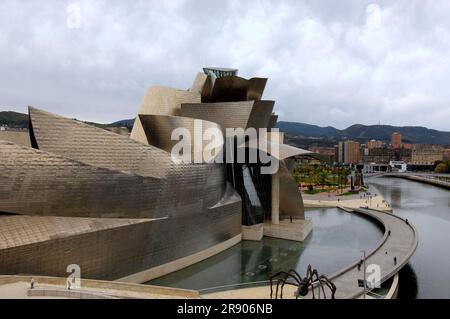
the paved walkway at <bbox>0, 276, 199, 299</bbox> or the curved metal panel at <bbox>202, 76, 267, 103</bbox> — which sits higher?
the curved metal panel at <bbox>202, 76, 267, 103</bbox>

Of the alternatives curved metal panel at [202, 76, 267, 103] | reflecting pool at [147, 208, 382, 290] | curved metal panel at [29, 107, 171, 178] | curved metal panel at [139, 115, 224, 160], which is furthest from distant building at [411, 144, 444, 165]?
curved metal panel at [29, 107, 171, 178]

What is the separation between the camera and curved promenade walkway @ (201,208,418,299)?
16.4 metres

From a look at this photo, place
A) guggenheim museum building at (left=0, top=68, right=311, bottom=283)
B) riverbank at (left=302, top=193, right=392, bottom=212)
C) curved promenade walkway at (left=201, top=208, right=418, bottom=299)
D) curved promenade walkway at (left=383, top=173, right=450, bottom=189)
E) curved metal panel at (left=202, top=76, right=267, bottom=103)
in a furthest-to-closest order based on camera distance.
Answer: curved promenade walkway at (left=383, top=173, right=450, bottom=189) < riverbank at (left=302, top=193, right=392, bottom=212) < curved metal panel at (left=202, top=76, right=267, bottom=103) < curved promenade walkway at (left=201, top=208, right=418, bottom=299) < guggenheim museum building at (left=0, top=68, right=311, bottom=283)

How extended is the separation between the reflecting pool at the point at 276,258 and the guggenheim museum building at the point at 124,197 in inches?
33.7

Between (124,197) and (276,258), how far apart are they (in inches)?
428

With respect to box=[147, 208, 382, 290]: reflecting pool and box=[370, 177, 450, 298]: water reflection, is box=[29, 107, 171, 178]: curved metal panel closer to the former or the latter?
box=[147, 208, 382, 290]: reflecting pool

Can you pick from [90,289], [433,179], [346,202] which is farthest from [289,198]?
[433,179]

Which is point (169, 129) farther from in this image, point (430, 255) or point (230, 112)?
point (430, 255)

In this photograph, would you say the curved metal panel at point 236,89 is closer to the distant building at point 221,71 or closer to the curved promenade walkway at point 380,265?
the distant building at point 221,71

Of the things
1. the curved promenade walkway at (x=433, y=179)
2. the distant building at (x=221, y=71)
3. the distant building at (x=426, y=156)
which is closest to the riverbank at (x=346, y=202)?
the distant building at (x=221, y=71)

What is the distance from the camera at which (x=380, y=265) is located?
66.1 ft

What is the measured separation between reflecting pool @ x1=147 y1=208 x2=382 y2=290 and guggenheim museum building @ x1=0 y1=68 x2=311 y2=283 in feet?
2.81
